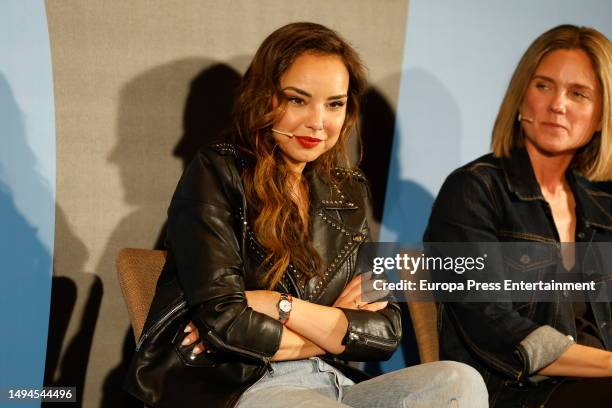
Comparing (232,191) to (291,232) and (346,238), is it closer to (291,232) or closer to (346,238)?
(291,232)

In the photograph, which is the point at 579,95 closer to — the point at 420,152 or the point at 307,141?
→ the point at 420,152

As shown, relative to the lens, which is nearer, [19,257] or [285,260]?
[285,260]

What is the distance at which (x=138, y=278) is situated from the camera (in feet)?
9.02

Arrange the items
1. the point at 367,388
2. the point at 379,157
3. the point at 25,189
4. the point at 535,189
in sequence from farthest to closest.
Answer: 1. the point at 379,157
2. the point at 535,189
3. the point at 25,189
4. the point at 367,388

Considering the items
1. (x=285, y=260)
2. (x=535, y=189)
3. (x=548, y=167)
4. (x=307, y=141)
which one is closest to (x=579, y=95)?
(x=548, y=167)

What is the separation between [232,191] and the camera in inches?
101

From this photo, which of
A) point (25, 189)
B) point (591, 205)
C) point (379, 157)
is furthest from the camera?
point (379, 157)

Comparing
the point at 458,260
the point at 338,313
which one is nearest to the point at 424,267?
the point at 458,260

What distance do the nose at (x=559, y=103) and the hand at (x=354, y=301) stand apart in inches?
42.4

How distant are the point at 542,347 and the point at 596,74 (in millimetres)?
1126

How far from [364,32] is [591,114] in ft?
3.38

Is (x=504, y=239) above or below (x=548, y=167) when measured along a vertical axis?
below

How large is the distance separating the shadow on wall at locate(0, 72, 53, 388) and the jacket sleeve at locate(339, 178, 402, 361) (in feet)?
4.13

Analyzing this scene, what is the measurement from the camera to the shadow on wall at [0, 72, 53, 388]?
304 centimetres
